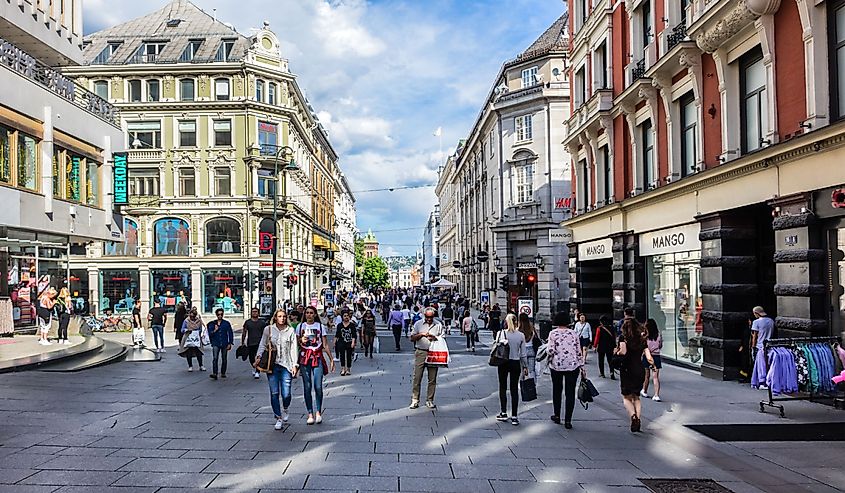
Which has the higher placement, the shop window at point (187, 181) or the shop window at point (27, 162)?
the shop window at point (187, 181)

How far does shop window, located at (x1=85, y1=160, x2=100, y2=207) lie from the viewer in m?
22.8

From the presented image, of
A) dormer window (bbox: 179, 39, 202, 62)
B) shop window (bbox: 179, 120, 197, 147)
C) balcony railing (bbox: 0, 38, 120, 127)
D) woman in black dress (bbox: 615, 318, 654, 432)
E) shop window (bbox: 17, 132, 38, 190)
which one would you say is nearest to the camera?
woman in black dress (bbox: 615, 318, 654, 432)

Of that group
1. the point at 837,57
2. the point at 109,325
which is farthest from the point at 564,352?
the point at 109,325

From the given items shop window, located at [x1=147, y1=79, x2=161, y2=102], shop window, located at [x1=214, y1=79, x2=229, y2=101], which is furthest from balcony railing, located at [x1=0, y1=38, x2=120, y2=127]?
shop window, located at [x1=147, y1=79, x2=161, y2=102]

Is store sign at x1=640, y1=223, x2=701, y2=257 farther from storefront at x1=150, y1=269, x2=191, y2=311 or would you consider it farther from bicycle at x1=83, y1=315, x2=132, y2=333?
storefront at x1=150, y1=269, x2=191, y2=311

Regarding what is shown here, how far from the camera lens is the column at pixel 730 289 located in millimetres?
15188

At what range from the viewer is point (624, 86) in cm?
2248

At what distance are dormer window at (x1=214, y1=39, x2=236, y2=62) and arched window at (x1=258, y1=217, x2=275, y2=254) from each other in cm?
1192

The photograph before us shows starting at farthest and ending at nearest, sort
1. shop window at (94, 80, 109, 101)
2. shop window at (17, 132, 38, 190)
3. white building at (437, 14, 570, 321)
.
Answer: shop window at (94, 80, 109, 101) < white building at (437, 14, 570, 321) < shop window at (17, 132, 38, 190)

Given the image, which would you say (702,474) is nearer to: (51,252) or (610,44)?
(610,44)

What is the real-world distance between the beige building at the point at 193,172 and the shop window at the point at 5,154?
1159 inches

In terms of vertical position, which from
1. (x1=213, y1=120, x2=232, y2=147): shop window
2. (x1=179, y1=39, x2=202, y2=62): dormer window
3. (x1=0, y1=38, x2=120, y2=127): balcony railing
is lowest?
(x1=0, y1=38, x2=120, y2=127): balcony railing

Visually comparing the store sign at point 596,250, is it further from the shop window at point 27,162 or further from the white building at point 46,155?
the shop window at point 27,162

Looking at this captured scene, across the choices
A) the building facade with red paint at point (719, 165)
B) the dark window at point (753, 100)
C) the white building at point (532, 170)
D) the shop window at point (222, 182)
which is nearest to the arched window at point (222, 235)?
the shop window at point (222, 182)
